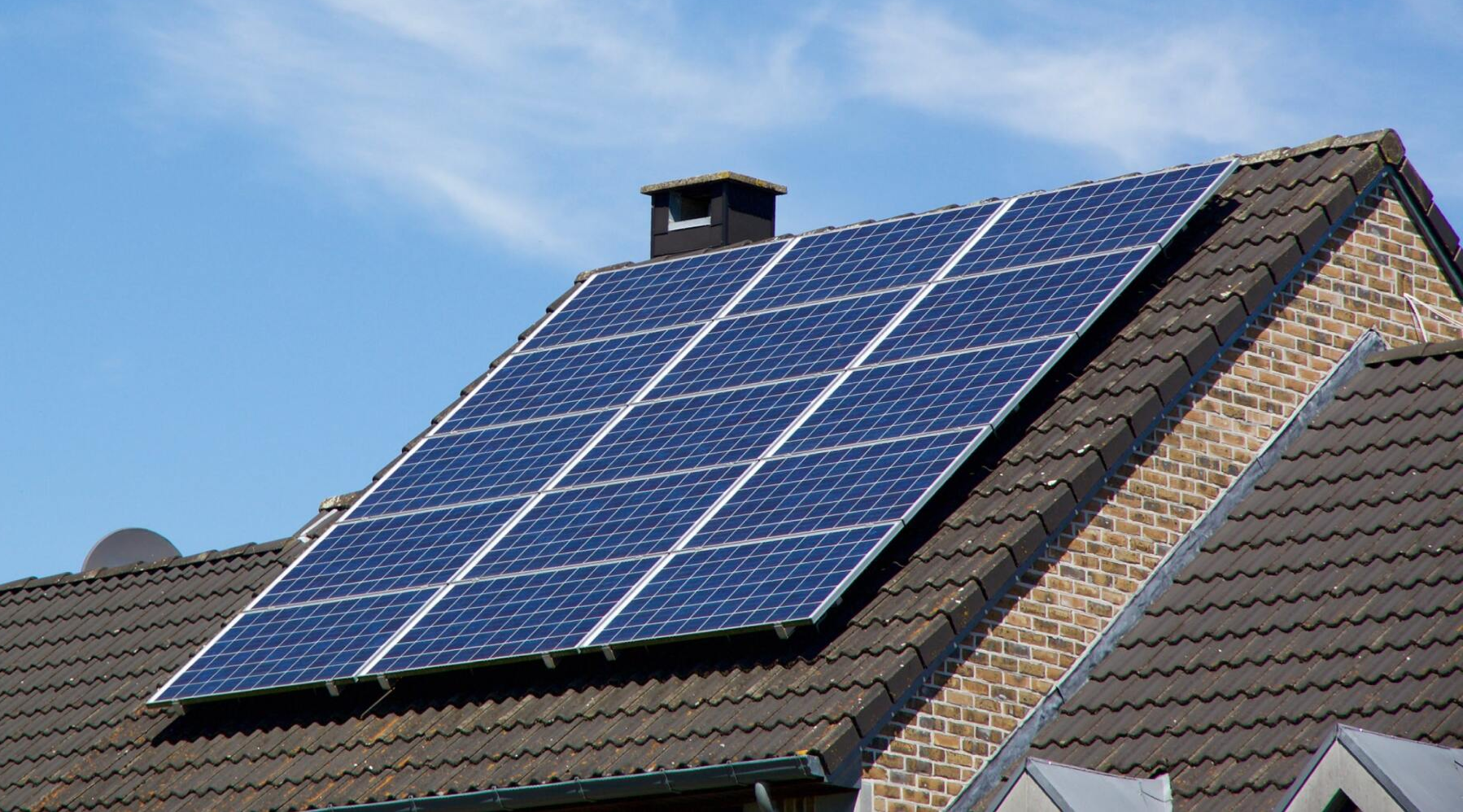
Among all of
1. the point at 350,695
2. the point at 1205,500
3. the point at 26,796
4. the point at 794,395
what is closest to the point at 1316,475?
the point at 1205,500

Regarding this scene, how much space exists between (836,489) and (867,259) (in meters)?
4.09

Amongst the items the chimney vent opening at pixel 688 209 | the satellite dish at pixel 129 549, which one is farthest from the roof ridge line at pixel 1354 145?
the satellite dish at pixel 129 549

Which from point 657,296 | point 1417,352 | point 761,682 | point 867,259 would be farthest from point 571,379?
point 1417,352

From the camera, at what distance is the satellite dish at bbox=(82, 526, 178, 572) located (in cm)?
2562

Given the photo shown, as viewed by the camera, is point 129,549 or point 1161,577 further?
point 129,549

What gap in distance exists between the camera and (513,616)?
17.6 meters

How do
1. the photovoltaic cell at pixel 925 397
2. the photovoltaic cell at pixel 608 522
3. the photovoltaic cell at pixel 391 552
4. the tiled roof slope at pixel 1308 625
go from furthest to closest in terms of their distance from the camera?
the photovoltaic cell at pixel 391 552
the photovoltaic cell at pixel 608 522
the photovoltaic cell at pixel 925 397
the tiled roof slope at pixel 1308 625

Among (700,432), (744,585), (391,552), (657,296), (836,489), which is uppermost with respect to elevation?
(657,296)

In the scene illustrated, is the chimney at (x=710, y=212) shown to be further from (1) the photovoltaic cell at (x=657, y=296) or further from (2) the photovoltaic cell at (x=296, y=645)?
(2) the photovoltaic cell at (x=296, y=645)

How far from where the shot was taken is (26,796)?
780 inches

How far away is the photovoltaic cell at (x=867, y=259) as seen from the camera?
20.3 meters

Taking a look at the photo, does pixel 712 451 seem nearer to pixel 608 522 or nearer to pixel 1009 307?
pixel 608 522

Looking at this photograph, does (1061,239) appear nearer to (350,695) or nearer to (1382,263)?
(1382,263)

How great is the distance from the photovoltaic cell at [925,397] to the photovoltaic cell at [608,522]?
732mm
